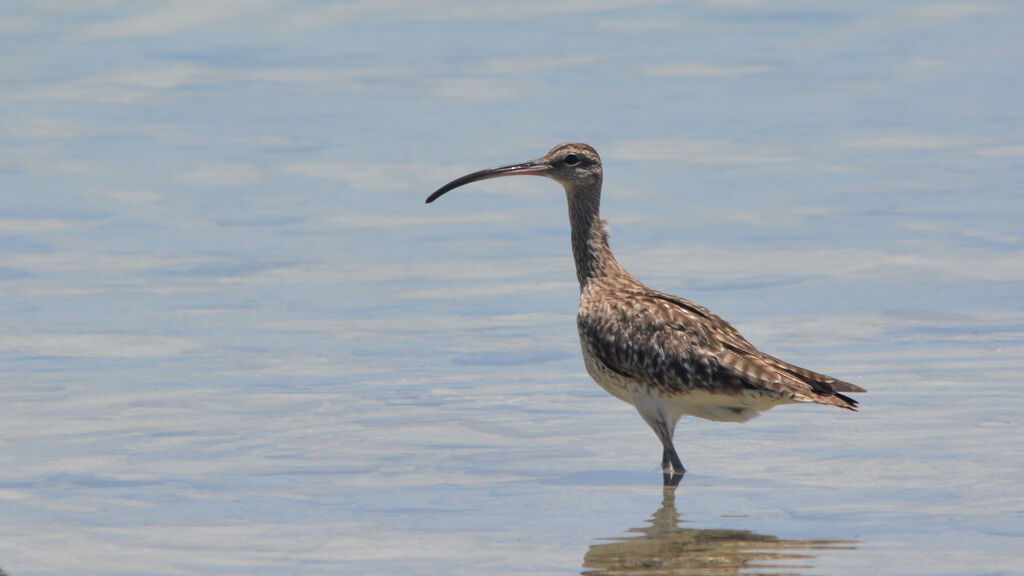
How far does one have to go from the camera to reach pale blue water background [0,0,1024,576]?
12.7m

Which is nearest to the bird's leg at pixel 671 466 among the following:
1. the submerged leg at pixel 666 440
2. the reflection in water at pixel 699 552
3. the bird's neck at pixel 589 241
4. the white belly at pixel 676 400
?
the submerged leg at pixel 666 440

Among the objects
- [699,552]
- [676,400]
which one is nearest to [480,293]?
[676,400]

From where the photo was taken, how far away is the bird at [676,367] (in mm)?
13602

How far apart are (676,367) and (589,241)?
187 cm

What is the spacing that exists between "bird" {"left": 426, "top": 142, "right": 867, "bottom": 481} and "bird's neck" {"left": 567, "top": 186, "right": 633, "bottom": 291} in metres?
0.34

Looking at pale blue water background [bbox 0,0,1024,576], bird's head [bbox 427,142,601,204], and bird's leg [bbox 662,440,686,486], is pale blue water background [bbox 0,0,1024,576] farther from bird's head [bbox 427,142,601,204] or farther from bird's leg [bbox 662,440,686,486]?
bird's head [bbox 427,142,601,204]

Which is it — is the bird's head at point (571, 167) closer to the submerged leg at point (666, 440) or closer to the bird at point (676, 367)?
the bird at point (676, 367)

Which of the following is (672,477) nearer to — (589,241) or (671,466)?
(671,466)

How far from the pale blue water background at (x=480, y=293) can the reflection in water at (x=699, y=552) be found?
0.03 meters

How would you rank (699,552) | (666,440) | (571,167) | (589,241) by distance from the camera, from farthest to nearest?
1. (571,167)
2. (589,241)
3. (666,440)
4. (699,552)

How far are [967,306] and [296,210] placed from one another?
9.20m

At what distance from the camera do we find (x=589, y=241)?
50.8ft

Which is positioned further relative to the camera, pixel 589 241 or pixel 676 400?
pixel 589 241

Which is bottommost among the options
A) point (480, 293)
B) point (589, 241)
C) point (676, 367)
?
point (480, 293)
